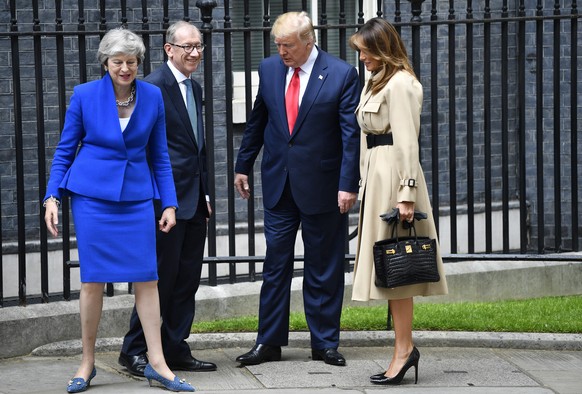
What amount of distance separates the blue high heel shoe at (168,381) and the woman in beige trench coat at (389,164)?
99 centimetres

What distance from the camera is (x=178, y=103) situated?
6.77 m

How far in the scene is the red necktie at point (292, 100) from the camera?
7039 mm

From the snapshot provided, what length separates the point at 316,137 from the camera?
700cm

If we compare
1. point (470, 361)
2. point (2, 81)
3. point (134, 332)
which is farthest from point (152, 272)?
point (2, 81)

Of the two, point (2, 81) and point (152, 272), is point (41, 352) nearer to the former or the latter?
point (152, 272)

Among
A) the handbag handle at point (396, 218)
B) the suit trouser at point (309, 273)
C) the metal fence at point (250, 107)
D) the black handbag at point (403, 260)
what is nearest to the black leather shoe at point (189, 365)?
the suit trouser at point (309, 273)

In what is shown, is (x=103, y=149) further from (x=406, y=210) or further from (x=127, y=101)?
(x=406, y=210)

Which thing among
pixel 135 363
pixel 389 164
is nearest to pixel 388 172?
pixel 389 164

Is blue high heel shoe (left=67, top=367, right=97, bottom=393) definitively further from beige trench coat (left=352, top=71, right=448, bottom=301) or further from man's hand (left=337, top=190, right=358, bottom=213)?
man's hand (left=337, top=190, right=358, bottom=213)

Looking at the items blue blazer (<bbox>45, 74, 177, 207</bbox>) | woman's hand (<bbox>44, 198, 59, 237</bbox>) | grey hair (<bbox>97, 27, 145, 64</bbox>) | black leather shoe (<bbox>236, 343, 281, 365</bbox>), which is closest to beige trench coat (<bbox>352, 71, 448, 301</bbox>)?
black leather shoe (<bbox>236, 343, 281, 365</bbox>)

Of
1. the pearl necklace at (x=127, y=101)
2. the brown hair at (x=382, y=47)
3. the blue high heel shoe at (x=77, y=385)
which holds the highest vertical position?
the brown hair at (x=382, y=47)

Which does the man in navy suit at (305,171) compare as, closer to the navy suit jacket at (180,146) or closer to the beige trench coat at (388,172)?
the beige trench coat at (388,172)

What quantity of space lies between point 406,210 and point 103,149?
1.57 meters

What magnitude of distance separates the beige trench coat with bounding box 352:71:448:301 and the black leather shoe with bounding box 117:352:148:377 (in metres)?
1.18
